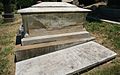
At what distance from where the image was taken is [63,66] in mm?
4672

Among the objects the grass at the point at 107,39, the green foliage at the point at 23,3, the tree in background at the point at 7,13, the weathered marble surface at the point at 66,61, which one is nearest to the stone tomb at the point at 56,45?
the weathered marble surface at the point at 66,61

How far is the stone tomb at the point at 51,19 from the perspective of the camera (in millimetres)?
5602

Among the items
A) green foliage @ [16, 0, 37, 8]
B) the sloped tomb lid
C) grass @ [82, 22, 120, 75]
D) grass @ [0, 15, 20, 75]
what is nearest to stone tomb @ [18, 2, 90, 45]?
the sloped tomb lid

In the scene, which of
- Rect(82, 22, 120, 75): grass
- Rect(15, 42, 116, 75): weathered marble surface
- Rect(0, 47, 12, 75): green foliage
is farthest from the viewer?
Rect(0, 47, 12, 75): green foliage

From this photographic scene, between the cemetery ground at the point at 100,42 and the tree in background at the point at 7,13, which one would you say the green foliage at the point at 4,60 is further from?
the tree in background at the point at 7,13

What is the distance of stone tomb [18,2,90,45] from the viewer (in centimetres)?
560

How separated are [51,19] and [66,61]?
1.64 meters

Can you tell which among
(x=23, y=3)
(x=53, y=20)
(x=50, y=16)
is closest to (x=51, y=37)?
(x=53, y=20)

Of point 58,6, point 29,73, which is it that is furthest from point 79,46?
point 29,73

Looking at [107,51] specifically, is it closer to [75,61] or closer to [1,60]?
[75,61]

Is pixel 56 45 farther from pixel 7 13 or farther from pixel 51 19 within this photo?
pixel 7 13

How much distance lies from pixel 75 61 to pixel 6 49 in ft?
9.27

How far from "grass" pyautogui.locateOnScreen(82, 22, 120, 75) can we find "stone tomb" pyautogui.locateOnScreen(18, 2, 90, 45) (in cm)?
105

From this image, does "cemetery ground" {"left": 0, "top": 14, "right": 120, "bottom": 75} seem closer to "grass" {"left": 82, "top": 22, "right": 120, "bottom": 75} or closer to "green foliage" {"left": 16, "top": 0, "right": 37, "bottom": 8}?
"grass" {"left": 82, "top": 22, "right": 120, "bottom": 75}
